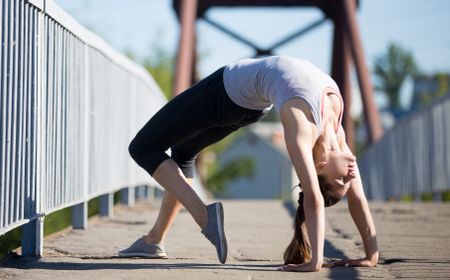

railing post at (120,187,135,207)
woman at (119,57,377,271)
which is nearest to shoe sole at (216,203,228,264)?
woman at (119,57,377,271)

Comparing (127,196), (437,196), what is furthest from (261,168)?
(127,196)

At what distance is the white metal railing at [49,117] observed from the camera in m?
5.11

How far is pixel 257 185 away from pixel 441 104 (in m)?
77.4

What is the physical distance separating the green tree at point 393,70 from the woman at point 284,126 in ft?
417

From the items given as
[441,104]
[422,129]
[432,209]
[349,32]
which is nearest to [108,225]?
[432,209]

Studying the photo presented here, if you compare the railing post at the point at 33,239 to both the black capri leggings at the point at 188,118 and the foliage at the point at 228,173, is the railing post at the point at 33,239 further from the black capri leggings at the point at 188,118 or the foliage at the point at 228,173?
the foliage at the point at 228,173

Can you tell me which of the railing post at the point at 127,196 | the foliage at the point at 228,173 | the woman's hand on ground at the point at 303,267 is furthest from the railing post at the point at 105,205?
the foliage at the point at 228,173

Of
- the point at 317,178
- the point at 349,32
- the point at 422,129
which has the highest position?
the point at 349,32

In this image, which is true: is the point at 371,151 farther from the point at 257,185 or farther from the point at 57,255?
the point at 257,185

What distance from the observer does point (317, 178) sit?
16.8 ft

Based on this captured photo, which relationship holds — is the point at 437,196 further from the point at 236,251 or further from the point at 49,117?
the point at 49,117

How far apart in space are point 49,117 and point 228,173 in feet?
241

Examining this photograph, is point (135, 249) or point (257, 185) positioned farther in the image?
point (257, 185)

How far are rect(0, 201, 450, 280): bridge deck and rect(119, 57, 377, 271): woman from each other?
0.72 feet
